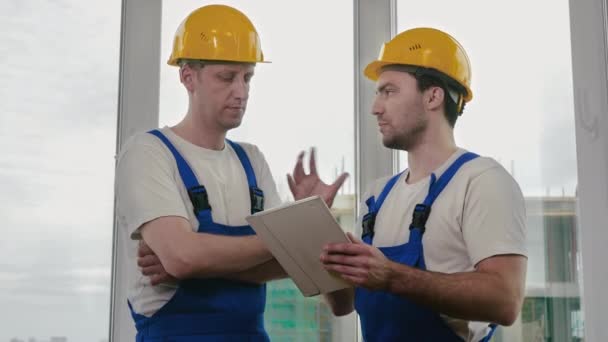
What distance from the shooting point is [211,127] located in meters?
2.36

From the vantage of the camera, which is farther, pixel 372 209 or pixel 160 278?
pixel 372 209

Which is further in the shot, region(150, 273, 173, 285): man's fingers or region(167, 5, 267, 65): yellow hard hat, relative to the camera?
region(167, 5, 267, 65): yellow hard hat

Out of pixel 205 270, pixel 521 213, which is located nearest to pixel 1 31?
pixel 205 270

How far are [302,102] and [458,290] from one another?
1.46 meters

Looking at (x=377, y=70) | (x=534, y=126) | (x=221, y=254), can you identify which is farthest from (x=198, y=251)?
(x=534, y=126)

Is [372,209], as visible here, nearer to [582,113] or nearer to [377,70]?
[377,70]

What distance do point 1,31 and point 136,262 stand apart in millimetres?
1171

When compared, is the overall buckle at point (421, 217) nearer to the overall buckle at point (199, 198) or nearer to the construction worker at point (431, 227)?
the construction worker at point (431, 227)

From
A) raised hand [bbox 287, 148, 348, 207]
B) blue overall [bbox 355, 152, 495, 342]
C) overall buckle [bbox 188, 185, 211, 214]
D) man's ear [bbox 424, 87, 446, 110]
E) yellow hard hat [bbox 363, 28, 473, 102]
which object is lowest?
blue overall [bbox 355, 152, 495, 342]

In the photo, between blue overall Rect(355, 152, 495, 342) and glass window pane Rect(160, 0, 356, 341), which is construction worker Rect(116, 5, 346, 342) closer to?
blue overall Rect(355, 152, 495, 342)

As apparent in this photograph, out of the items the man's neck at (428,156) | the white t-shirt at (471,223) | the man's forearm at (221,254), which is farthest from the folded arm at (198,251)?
the man's neck at (428,156)

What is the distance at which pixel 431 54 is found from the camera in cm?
252

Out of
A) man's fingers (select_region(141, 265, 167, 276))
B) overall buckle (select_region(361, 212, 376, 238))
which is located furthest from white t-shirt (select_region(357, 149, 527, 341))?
man's fingers (select_region(141, 265, 167, 276))

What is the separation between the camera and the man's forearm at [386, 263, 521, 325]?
201 cm
